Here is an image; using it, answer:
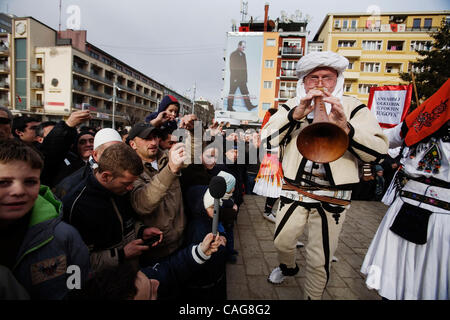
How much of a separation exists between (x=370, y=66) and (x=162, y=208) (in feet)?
109

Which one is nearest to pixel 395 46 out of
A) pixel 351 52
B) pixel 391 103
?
pixel 351 52

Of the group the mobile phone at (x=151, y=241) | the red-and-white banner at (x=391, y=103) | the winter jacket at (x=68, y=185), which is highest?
the red-and-white banner at (x=391, y=103)

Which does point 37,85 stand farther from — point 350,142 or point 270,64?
point 350,142

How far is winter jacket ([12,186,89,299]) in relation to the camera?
0.94 m

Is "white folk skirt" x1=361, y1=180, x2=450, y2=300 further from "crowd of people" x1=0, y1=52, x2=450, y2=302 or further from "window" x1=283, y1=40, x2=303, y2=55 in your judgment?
"window" x1=283, y1=40, x2=303, y2=55

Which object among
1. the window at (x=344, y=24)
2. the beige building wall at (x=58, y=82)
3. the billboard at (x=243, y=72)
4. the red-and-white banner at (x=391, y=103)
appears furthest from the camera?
the beige building wall at (x=58, y=82)

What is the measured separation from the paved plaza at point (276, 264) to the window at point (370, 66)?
28760mm

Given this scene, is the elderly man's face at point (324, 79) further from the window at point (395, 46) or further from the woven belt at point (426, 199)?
the window at point (395, 46)

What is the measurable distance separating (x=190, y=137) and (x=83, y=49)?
147ft

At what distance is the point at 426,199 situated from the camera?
170 cm

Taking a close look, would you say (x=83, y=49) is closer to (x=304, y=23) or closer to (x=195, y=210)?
(x=304, y=23)

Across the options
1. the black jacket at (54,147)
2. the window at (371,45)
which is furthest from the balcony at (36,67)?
the window at (371,45)

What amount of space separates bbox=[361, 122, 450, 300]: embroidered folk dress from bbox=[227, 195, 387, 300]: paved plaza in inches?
25.7

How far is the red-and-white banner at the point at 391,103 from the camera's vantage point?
4.15 m
